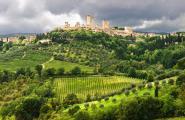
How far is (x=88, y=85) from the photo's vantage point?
123000 mm

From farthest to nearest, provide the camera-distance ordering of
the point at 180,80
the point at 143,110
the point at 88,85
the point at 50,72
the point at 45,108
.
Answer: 1. the point at 50,72
2. the point at 88,85
3. the point at 45,108
4. the point at 180,80
5. the point at 143,110

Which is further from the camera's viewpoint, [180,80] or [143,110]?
[180,80]

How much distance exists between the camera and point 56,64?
156 metres

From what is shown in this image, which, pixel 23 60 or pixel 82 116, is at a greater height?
pixel 23 60

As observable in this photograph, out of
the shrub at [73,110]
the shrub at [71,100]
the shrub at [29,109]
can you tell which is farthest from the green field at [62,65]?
the shrub at [73,110]

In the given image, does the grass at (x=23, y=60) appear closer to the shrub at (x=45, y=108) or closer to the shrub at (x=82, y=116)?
the shrub at (x=45, y=108)

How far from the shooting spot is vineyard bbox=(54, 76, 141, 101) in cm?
11762

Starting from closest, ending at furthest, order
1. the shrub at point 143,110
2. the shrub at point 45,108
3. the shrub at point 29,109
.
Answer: the shrub at point 143,110 → the shrub at point 45,108 → the shrub at point 29,109

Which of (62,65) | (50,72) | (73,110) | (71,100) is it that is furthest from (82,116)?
(62,65)

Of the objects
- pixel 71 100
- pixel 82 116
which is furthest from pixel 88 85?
pixel 82 116

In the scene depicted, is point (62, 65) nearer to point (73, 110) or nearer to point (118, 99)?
point (118, 99)

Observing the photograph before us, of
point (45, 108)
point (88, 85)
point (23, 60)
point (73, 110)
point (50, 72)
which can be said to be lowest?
point (45, 108)

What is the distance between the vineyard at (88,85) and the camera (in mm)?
117625

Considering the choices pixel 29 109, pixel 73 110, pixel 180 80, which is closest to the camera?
pixel 180 80
